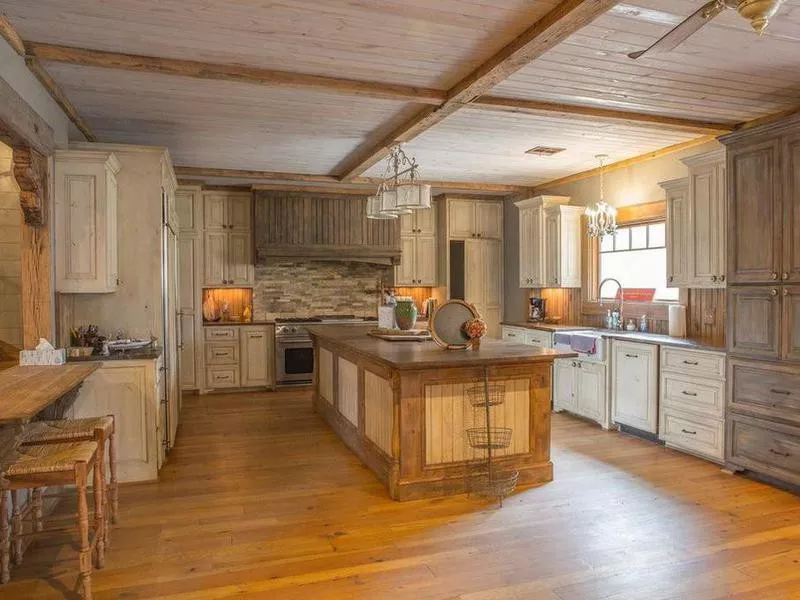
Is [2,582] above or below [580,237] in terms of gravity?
below

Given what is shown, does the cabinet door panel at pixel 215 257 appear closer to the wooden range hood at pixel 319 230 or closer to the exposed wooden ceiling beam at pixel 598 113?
the wooden range hood at pixel 319 230

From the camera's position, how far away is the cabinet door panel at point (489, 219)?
8.09 m

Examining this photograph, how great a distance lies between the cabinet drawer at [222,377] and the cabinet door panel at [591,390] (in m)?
4.04

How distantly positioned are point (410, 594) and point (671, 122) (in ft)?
12.5

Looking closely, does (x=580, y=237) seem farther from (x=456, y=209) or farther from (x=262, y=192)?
(x=262, y=192)

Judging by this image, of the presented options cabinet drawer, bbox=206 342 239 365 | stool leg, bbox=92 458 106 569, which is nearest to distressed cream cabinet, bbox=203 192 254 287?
cabinet drawer, bbox=206 342 239 365

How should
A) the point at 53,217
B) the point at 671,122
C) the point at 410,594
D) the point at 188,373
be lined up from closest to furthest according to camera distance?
the point at 410,594 → the point at 53,217 → the point at 671,122 → the point at 188,373

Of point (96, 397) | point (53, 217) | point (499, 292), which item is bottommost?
point (96, 397)

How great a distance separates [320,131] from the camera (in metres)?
4.80

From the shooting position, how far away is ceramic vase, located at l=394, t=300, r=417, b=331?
4906 millimetres

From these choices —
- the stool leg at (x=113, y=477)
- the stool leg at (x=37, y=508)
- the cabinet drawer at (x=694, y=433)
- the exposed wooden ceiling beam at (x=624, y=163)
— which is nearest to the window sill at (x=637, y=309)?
the cabinet drawer at (x=694, y=433)

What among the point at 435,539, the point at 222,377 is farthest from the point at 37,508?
the point at 222,377

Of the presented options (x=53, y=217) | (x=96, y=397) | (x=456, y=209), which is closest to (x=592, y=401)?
(x=456, y=209)

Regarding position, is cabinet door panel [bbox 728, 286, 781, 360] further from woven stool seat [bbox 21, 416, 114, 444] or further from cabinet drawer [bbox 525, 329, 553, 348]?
woven stool seat [bbox 21, 416, 114, 444]
